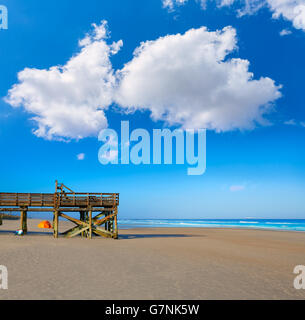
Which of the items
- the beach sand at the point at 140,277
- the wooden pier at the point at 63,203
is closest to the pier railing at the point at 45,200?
the wooden pier at the point at 63,203

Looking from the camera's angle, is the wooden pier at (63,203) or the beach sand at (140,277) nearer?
the beach sand at (140,277)

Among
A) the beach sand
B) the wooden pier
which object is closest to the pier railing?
the wooden pier

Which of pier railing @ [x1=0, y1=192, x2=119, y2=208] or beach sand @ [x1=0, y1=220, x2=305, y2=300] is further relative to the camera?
pier railing @ [x1=0, y1=192, x2=119, y2=208]

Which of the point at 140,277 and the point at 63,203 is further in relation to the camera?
the point at 63,203

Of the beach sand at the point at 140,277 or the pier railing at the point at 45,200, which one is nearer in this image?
the beach sand at the point at 140,277

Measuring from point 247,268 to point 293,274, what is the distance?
195cm

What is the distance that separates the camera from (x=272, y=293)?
8.33 meters

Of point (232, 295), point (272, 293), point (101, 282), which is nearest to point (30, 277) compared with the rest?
point (101, 282)

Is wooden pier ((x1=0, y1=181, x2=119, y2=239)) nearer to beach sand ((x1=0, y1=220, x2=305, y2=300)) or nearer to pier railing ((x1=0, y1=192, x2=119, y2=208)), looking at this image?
pier railing ((x1=0, y1=192, x2=119, y2=208))

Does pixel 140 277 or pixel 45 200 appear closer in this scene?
pixel 140 277

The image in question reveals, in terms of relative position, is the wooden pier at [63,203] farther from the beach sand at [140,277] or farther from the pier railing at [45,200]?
the beach sand at [140,277]

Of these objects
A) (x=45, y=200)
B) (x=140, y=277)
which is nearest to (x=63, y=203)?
(x=45, y=200)

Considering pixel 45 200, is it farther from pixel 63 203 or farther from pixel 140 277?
pixel 140 277

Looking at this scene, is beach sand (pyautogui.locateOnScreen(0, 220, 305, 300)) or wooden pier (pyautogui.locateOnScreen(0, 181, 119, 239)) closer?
beach sand (pyautogui.locateOnScreen(0, 220, 305, 300))
